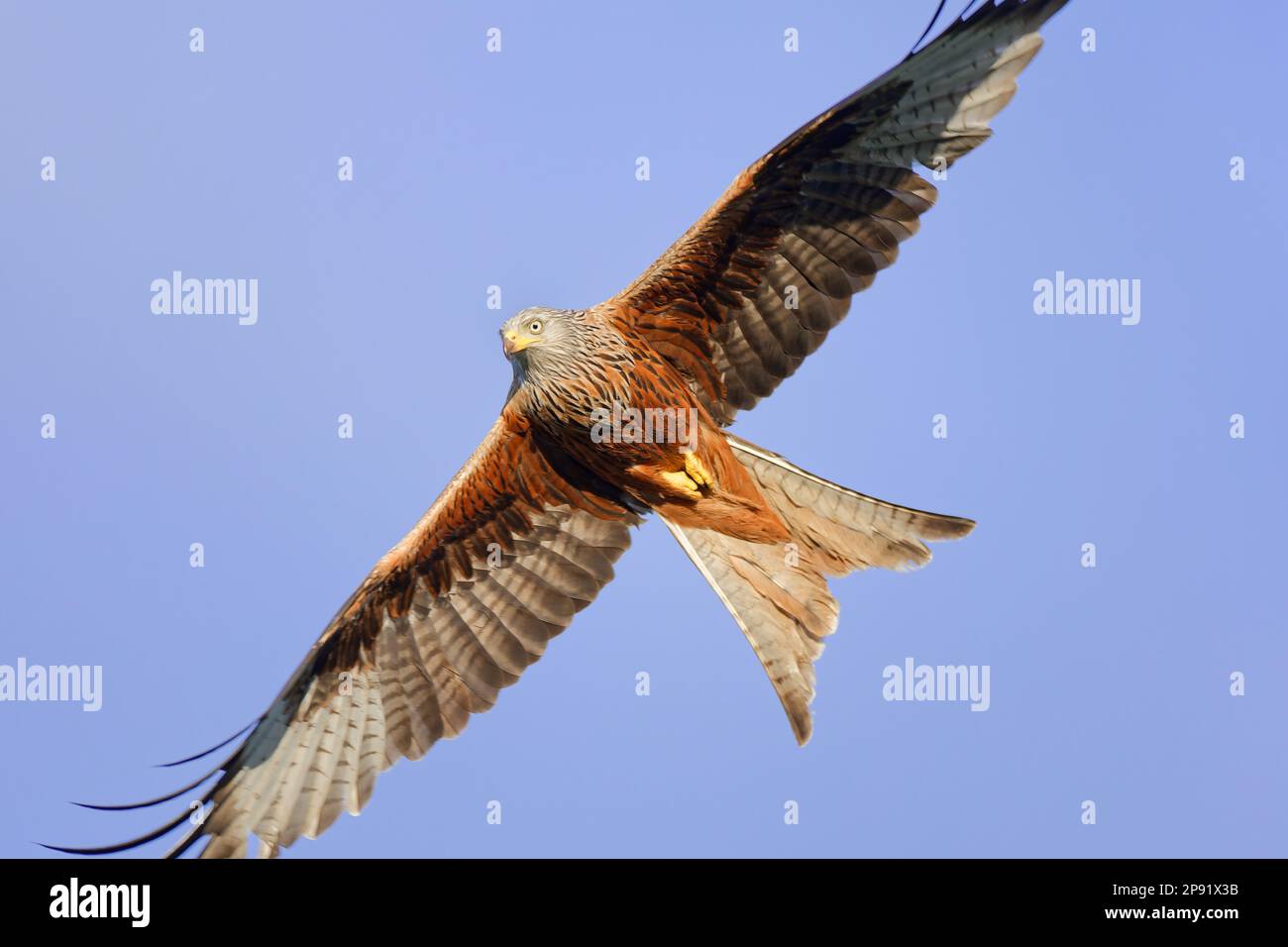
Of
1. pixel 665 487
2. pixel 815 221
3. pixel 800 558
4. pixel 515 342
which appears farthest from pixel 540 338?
pixel 800 558

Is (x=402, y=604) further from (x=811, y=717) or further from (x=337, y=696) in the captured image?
(x=811, y=717)

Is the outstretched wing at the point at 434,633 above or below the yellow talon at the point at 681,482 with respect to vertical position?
below

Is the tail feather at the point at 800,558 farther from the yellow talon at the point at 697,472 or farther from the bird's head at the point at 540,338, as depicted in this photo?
the bird's head at the point at 540,338

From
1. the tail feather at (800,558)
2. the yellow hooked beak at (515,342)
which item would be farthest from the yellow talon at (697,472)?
the yellow hooked beak at (515,342)

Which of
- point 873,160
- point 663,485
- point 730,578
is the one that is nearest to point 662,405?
point 663,485

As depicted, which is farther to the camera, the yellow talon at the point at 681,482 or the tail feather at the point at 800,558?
the yellow talon at the point at 681,482

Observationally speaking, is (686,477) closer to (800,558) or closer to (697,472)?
(697,472)
